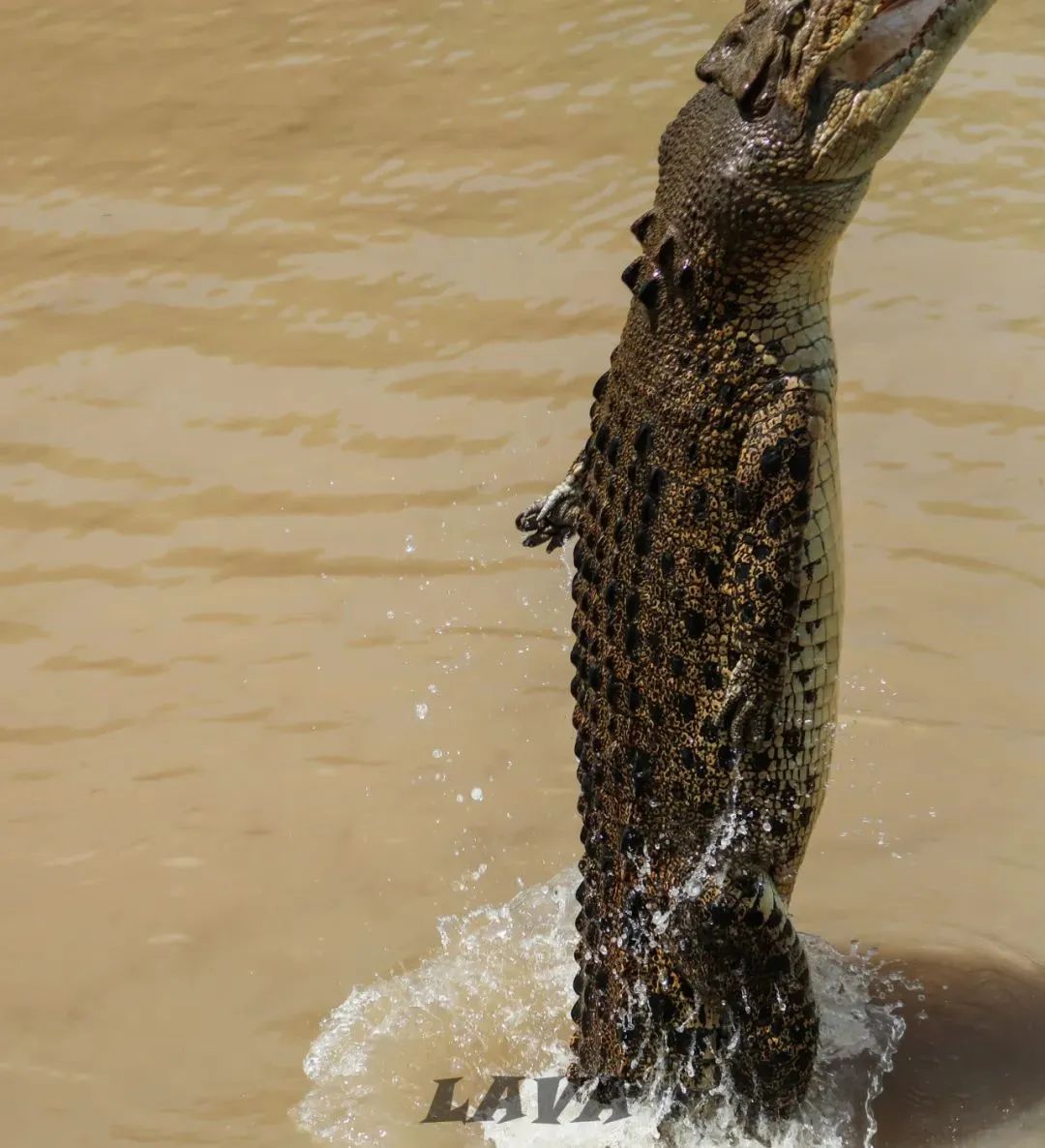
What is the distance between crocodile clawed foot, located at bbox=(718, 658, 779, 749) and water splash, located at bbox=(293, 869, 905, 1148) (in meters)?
0.80

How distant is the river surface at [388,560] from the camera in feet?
9.85

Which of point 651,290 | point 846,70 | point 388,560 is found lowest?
point 388,560

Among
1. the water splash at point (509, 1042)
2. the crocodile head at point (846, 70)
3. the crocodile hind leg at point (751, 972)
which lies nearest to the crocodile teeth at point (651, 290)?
the crocodile head at point (846, 70)

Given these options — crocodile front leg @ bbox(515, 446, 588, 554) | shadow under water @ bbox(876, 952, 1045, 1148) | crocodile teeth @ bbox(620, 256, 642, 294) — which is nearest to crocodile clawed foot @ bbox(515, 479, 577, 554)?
crocodile front leg @ bbox(515, 446, 588, 554)

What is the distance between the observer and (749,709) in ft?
7.42

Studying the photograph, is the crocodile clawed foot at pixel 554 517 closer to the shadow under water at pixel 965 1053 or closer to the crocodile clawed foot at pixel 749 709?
the crocodile clawed foot at pixel 749 709

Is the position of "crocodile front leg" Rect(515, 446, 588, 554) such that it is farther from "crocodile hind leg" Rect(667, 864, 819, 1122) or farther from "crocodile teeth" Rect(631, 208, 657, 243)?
"crocodile hind leg" Rect(667, 864, 819, 1122)

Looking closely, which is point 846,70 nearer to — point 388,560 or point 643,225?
point 643,225

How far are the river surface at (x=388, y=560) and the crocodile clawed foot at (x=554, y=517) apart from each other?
792 mm

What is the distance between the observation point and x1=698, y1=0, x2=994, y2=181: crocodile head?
206 cm

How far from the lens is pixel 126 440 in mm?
4586

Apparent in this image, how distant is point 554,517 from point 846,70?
1.15 meters

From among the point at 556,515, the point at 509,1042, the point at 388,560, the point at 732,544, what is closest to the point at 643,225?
the point at 732,544

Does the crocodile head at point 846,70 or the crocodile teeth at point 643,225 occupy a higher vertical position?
the crocodile head at point 846,70
